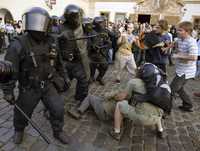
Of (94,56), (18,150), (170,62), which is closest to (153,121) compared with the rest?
(18,150)

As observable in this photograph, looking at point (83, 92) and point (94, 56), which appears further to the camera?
point (94, 56)

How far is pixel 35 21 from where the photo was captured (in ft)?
10.3

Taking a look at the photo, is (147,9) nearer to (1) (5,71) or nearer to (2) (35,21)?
(2) (35,21)

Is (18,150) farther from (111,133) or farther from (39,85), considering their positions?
(111,133)

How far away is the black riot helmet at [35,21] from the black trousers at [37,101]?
31.4 inches

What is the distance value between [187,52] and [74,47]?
7.13 feet

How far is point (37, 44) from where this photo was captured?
3271mm

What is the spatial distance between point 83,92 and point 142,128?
1.35 meters

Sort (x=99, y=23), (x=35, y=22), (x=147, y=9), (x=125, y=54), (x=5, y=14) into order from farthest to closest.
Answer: (x=147, y=9) → (x=5, y=14) → (x=125, y=54) → (x=99, y=23) → (x=35, y=22)

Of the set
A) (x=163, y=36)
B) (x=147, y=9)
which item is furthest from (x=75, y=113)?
(x=147, y=9)

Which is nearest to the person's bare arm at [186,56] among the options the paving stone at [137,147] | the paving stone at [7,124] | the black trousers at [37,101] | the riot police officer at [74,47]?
the riot police officer at [74,47]

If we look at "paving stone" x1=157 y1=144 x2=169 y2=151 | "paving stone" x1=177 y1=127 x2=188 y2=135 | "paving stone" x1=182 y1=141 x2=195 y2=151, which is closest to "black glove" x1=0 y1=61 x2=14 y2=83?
"paving stone" x1=157 y1=144 x2=169 y2=151

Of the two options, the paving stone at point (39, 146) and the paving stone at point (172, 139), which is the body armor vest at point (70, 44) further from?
the paving stone at point (172, 139)

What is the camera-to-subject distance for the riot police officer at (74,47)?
15.0 ft
